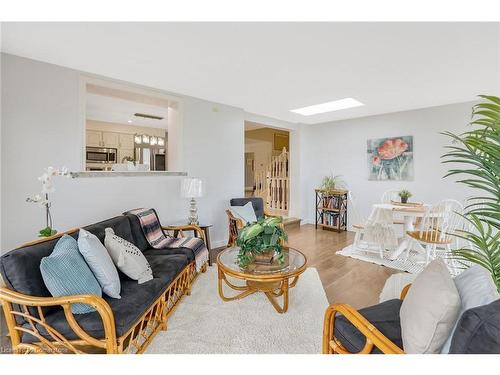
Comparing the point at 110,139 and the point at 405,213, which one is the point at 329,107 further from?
the point at 110,139

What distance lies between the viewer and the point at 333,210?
550 cm

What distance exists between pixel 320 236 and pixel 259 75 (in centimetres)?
331

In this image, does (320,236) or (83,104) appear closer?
(83,104)

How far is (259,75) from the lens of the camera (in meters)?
2.99

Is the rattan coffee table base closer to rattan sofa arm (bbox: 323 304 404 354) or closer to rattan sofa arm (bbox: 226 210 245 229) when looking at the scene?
rattan sofa arm (bbox: 323 304 404 354)

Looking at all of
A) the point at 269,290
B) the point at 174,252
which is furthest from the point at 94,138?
the point at 269,290

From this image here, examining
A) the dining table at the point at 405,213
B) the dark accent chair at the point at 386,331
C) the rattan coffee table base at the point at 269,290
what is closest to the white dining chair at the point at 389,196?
the dining table at the point at 405,213

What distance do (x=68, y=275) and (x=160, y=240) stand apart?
144cm

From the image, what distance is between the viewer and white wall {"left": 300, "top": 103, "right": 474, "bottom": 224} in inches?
171

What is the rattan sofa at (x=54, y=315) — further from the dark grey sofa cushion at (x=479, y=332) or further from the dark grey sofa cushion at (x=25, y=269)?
the dark grey sofa cushion at (x=479, y=332)
